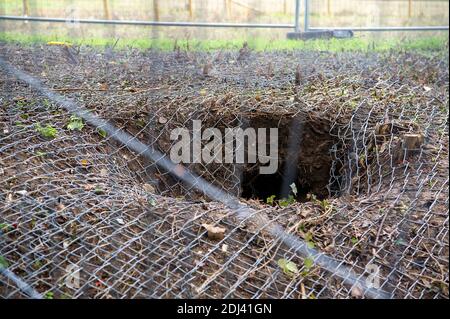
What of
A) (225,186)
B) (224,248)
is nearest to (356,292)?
(224,248)

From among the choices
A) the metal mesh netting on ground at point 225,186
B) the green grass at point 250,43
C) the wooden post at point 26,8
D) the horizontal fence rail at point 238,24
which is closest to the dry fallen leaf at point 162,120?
the metal mesh netting on ground at point 225,186

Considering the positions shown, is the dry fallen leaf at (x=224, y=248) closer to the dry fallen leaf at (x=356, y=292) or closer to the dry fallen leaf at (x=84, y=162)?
the dry fallen leaf at (x=356, y=292)

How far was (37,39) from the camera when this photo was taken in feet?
18.4

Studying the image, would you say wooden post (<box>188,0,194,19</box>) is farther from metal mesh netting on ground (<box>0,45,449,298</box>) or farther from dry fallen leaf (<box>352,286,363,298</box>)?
dry fallen leaf (<box>352,286,363,298</box>)

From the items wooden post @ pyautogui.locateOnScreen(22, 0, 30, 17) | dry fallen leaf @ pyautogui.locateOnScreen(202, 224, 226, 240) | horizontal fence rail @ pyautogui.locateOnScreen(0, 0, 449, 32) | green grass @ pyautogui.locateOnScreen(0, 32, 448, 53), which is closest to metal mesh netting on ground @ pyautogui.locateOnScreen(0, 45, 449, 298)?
dry fallen leaf @ pyautogui.locateOnScreen(202, 224, 226, 240)

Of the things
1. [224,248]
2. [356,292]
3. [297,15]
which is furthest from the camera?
[297,15]

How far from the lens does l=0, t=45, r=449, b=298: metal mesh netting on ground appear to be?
6.53 feet
